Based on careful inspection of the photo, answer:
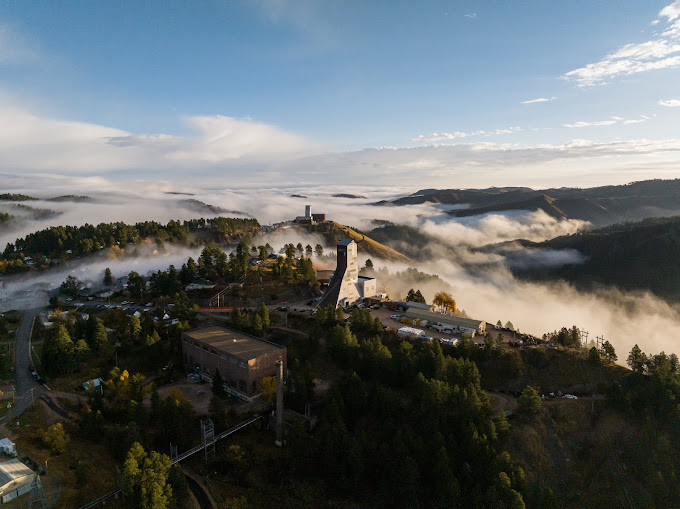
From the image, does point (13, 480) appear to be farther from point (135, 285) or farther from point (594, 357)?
point (594, 357)

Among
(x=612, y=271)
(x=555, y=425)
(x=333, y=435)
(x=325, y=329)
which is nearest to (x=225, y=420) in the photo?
(x=333, y=435)

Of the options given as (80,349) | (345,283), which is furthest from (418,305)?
(80,349)

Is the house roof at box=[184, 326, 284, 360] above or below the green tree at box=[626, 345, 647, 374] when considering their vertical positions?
below

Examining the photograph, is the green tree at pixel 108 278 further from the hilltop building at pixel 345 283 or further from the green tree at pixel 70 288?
the hilltop building at pixel 345 283

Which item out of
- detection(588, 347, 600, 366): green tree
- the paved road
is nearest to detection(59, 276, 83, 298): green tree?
the paved road

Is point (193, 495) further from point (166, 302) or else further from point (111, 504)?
point (166, 302)

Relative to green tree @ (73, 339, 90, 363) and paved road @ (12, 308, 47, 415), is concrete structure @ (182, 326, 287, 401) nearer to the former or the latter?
green tree @ (73, 339, 90, 363)

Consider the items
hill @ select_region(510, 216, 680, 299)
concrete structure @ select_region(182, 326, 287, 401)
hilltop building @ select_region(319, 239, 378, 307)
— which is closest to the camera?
concrete structure @ select_region(182, 326, 287, 401)
